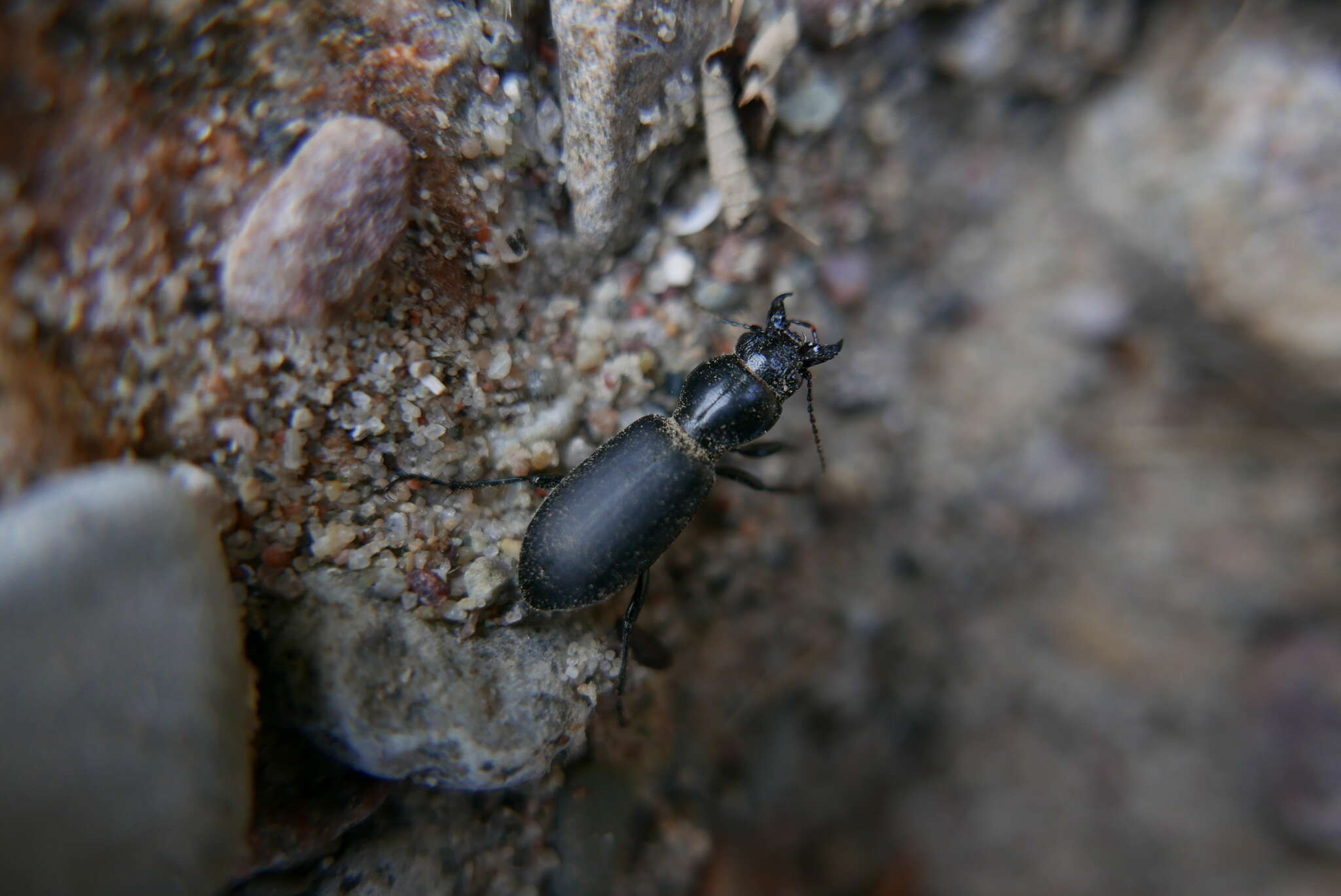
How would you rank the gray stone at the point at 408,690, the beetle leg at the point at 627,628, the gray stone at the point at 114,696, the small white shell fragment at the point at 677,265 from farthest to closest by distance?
the small white shell fragment at the point at 677,265
the beetle leg at the point at 627,628
the gray stone at the point at 408,690
the gray stone at the point at 114,696

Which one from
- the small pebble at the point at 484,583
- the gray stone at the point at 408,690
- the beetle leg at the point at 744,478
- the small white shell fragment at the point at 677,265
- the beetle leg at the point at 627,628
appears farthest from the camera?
the beetle leg at the point at 744,478

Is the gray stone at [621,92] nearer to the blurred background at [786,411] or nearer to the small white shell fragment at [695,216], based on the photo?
the blurred background at [786,411]

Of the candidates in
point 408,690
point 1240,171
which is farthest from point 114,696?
point 1240,171

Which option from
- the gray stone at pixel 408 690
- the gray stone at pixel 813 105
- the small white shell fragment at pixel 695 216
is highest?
the gray stone at pixel 813 105

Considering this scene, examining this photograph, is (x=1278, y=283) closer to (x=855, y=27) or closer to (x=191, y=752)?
(x=855, y=27)

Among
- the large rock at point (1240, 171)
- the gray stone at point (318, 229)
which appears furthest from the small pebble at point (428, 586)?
the large rock at point (1240, 171)

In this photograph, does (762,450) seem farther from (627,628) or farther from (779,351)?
(627,628)
